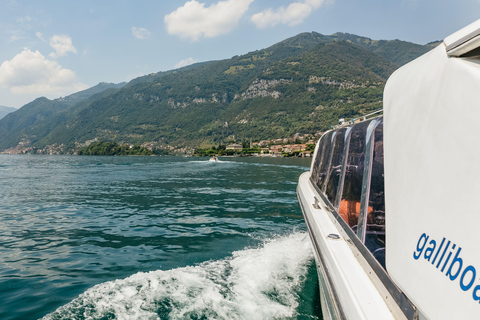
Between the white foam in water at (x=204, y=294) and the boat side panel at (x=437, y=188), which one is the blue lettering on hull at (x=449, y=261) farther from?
the white foam in water at (x=204, y=294)

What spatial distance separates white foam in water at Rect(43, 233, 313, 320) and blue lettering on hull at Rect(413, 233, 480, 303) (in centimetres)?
339

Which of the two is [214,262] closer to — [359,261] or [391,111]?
[359,261]

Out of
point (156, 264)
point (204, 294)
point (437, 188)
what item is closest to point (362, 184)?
point (437, 188)

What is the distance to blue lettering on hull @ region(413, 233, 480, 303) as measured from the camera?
4.34 feet

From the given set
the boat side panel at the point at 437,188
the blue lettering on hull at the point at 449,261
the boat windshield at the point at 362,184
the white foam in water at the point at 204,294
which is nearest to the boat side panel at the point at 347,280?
the boat windshield at the point at 362,184

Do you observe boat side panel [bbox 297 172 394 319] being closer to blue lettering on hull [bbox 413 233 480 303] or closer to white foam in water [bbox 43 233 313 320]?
blue lettering on hull [bbox 413 233 480 303]

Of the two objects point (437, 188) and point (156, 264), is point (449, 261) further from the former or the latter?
point (156, 264)

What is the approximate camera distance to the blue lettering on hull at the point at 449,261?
1323 millimetres

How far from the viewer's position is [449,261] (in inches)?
57.3

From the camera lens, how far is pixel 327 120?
18312 centimetres

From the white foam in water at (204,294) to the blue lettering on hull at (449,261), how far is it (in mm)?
3386

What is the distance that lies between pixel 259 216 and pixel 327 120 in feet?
596

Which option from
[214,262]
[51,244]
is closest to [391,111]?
[214,262]

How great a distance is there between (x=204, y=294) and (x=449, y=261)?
14.5ft
